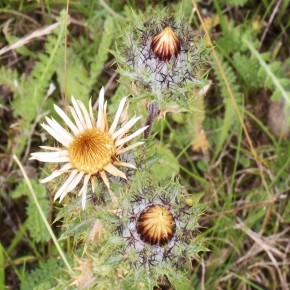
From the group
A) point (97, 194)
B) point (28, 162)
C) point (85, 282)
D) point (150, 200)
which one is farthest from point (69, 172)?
point (28, 162)

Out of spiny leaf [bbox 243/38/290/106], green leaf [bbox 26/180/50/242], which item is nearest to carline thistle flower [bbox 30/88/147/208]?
green leaf [bbox 26/180/50/242]

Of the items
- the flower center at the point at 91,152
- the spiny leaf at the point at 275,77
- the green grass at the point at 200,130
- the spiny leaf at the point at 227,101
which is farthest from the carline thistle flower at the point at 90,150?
the spiny leaf at the point at 275,77

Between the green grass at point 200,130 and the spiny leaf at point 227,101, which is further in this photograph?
the spiny leaf at point 227,101

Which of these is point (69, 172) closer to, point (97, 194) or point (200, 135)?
point (97, 194)

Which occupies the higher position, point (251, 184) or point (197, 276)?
point (251, 184)

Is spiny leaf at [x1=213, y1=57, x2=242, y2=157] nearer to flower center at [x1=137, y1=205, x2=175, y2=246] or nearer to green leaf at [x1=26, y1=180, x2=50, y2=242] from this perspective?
green leaf at [x1=26, y1=180, x2=50, y2=242]

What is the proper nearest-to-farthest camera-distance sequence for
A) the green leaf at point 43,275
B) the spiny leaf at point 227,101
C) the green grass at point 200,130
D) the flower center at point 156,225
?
the flower center at point 156,225
the green leaf at point 43,275
the green grass at point 200,130
the spiny leaf at point 227,101

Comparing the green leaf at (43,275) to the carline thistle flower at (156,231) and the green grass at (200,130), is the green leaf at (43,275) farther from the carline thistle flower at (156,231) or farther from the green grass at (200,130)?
the carline thistle flower at (156,231)

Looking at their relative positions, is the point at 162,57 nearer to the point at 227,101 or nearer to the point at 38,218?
the point at 227,101
